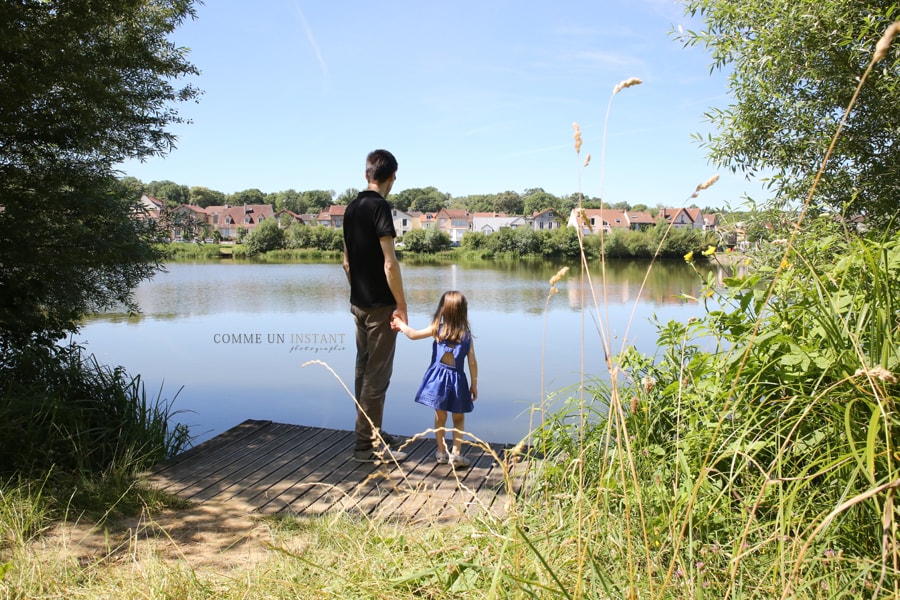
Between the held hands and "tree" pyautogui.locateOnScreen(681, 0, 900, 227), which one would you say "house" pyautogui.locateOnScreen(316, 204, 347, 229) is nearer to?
"tree" pyautogui.locateOnScreen(681, 0, 900, 227)

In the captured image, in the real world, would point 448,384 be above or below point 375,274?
below

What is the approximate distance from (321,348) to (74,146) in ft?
18.0

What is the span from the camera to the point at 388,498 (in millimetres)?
3346

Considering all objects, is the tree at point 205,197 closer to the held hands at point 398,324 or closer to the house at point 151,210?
the house at point 151,210

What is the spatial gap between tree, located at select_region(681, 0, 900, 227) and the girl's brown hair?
3.09 meters

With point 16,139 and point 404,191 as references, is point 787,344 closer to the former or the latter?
point 16,139

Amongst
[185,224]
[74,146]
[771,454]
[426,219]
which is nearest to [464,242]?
[426,219]

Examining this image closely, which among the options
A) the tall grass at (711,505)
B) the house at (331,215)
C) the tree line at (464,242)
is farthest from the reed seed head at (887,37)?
the house at (331,215)

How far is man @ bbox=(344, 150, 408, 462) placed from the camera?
355 centimetres

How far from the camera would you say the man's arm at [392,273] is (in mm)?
3494

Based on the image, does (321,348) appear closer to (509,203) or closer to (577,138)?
(577,138)

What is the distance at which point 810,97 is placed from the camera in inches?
192

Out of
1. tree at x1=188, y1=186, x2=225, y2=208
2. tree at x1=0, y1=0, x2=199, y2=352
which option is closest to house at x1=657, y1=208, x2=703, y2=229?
tree at x1=0, y1=0, x2=199, y2=352

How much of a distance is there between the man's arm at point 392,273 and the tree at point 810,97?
3.39 m
